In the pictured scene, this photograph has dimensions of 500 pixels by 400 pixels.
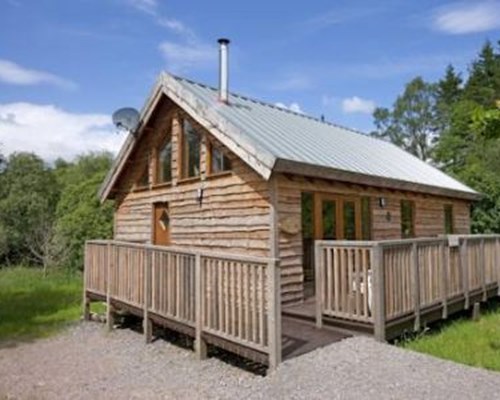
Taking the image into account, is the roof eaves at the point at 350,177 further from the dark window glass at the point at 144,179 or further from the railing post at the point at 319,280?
the dark window glass at the point at 144,179

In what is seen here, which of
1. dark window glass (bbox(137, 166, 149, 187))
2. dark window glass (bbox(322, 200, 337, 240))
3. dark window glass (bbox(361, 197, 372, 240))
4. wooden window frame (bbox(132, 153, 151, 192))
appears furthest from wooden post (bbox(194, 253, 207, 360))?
dark window glass (bbox(137, 166, 149, 187))

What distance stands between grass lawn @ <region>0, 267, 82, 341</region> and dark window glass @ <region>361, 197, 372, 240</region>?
6.88 meters

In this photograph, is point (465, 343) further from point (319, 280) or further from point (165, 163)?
point (165, 163)

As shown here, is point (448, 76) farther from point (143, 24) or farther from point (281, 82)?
point (143, 24)

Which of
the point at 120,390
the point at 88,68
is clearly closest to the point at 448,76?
the point at 88,68

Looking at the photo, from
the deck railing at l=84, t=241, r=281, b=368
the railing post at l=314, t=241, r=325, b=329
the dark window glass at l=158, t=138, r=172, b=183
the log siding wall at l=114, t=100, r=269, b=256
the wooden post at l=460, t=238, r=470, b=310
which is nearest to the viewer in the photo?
the deck railing at l=84, t=241, r=281, b=368

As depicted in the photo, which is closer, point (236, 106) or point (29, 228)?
point (236, 106)

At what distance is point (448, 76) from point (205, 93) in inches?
1430

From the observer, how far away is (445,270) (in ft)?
26.3

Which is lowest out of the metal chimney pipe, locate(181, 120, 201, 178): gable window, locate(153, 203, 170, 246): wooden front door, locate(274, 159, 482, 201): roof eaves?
locate(153, 203, 170, 246): wooden front door

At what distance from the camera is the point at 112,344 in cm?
844

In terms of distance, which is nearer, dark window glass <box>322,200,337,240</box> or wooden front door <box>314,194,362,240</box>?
wooden front door <box>314,194,362,240</box>

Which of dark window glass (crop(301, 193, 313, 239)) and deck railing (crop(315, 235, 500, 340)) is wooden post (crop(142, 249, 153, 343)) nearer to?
deck railing (crop(315, 235, 500, 340))

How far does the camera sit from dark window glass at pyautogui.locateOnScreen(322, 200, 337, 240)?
Answer: 9852 millimetres
